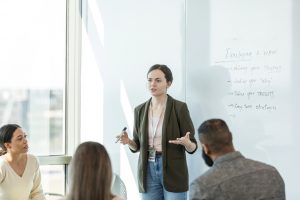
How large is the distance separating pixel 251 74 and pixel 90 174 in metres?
1.45

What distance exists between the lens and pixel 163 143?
3.07m

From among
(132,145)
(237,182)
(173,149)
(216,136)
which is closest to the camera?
(237,182)

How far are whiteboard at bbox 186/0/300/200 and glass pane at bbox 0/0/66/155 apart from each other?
1748mm

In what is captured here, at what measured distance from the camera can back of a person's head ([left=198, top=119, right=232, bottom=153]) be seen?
1.84 metres

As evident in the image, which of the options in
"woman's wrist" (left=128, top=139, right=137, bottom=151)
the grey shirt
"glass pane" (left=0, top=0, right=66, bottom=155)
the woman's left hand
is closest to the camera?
the grey shirt

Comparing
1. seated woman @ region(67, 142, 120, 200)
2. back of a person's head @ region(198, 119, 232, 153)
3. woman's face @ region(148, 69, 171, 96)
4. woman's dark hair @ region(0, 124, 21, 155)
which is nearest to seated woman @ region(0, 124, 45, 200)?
woman's dark hair @ region(0, 124, 21, 155)

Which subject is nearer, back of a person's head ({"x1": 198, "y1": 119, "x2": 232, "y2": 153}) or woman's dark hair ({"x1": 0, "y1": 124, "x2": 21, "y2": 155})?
back of a person's head ({"x1": 198, "y1": 119, "x2": 232, "y2": 153})

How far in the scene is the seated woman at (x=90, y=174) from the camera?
1.77 metres

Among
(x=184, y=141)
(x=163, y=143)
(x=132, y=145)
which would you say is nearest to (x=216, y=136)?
(x=184, y=141)

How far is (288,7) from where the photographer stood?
2.63m

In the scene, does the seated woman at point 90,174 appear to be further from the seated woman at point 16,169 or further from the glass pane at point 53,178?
the glass pane at point 53,178

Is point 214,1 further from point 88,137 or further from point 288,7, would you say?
point 88,137

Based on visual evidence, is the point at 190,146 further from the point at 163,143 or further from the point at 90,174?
the point at 90,174

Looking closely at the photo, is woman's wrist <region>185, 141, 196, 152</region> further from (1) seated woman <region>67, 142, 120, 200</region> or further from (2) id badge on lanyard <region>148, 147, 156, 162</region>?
(1) seated woman <region>67, 142, 120, 200</region>
